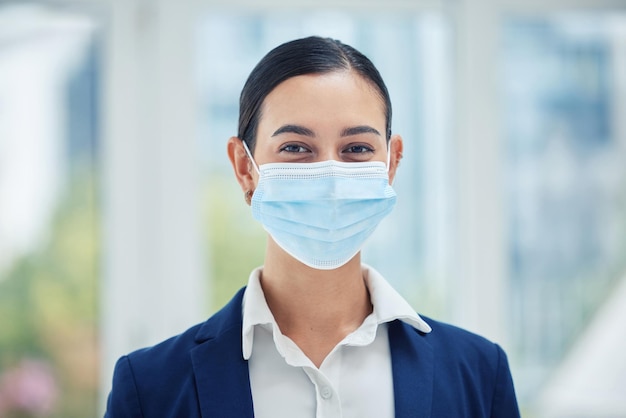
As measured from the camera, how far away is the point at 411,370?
137 cm

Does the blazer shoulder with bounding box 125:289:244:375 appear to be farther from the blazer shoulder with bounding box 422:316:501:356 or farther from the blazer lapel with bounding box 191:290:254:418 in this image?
the blazer shoulder with bounding box 422:316:501:356

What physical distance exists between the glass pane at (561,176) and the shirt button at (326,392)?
178 cm

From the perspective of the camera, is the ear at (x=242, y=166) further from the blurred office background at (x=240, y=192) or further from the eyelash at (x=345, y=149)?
the blurred office background at (x=240, y=192)

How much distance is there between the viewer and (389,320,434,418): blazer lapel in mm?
1324

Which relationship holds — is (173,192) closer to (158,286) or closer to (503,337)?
(158,286)

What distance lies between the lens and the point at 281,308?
143 cm

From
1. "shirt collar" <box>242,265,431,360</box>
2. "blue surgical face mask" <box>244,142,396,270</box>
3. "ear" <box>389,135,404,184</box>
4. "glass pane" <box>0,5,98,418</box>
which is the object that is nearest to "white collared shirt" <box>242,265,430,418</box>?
"shirt collar" <box>242,265,431,360</box>

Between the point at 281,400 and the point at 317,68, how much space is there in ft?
1.91

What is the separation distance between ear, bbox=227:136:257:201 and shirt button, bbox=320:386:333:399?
1.33 ft

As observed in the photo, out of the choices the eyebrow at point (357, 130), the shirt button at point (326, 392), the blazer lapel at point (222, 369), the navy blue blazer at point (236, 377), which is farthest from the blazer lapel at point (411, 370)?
the eyebrow at point (357, 130)

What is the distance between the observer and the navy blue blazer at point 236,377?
4.34 ft

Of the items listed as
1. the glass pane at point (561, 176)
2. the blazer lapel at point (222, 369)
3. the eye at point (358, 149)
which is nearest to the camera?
the blazer lapel at point (222, 369)

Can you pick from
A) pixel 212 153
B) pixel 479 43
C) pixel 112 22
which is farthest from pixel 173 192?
pixel 479 43

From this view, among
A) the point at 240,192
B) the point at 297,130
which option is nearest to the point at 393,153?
the point at 297,130
